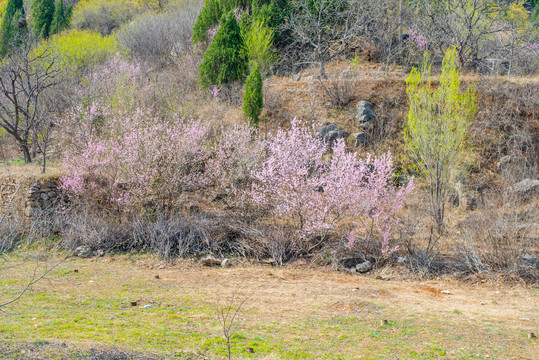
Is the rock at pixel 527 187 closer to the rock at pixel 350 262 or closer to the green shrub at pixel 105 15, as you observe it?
the rock at pixel 350 262

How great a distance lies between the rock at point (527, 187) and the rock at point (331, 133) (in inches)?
223

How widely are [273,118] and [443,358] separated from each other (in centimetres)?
1264

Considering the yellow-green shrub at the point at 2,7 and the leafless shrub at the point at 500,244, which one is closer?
the leafless shrub at the point at 500,244

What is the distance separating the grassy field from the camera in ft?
14.8

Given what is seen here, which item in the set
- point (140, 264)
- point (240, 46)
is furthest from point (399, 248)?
point (240, 46)

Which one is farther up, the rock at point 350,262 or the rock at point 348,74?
the rock at point 348,74

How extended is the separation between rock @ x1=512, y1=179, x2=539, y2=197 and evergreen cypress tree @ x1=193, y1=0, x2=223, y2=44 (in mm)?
15418

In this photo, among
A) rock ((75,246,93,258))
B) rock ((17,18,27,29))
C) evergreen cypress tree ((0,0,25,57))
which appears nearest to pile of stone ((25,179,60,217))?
rock ((75,246,93,258))

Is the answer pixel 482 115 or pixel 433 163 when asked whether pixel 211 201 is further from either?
pixel 482 115

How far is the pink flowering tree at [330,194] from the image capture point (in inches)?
370

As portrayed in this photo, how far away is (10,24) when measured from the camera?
33.2m

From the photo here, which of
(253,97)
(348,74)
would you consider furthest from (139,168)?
(348,74)

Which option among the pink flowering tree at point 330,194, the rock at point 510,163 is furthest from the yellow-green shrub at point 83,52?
the rock at point 510,163

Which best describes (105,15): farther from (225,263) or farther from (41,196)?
(225,263)
